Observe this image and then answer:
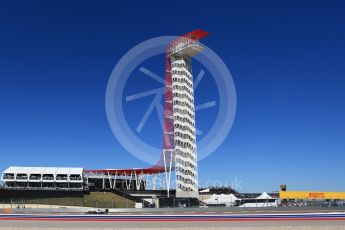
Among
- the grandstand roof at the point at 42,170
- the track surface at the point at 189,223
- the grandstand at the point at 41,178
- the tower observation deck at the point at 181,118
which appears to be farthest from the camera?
the tower observation deck at the point at 181,118

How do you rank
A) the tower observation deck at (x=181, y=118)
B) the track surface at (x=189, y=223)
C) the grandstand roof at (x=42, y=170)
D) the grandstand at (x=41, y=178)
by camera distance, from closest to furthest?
the track surface at (x=189, y=223) → the grandstand at (x=41, y=178) → the grandstand roof at (x=42, y=170) → the tower observation deck at (x=181, y=118)

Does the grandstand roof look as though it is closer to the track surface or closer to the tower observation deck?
the tower observation deck

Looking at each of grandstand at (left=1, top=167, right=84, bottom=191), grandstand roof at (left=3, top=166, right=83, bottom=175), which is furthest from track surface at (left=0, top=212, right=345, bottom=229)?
grandstand roof at (left=3, top=166, right=83, bottom=175)

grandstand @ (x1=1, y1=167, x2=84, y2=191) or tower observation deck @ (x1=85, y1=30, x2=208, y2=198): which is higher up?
tower observation deck @ (x1=85, y1=30, x2=208, y2=198)

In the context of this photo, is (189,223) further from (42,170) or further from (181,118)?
(42,170)

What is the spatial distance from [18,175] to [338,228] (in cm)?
10520

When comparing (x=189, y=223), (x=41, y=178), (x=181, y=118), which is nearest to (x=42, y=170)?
(x=41, y=178)

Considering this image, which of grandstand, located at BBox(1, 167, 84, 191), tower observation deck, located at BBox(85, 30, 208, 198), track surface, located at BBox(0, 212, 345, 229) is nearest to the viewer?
track surface, located at BBox(0, 212, 345, 229)

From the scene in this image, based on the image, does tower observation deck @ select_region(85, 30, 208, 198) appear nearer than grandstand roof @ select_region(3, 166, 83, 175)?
No

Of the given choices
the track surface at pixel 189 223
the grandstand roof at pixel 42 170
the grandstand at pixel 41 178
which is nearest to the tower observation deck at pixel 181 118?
the grandstand roof at pixel 42 170

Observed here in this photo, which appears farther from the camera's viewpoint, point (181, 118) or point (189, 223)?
point (181, 118)

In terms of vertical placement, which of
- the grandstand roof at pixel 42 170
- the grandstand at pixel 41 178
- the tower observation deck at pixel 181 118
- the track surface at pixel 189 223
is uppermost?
the tower observation deck at pixel 181 118

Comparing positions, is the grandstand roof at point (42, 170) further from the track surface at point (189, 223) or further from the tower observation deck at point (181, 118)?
the track surface at point (189, 223)

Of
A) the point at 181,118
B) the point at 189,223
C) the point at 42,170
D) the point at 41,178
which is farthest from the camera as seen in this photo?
the point at 181,118
